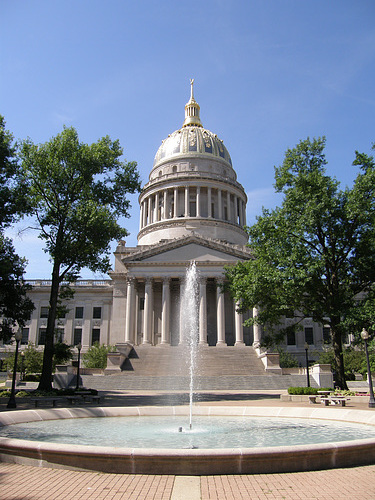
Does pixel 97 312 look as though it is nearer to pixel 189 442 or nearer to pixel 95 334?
pixel 95 334

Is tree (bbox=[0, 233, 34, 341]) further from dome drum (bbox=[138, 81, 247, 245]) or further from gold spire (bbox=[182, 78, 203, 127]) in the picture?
gold spire (bbox=[182, 78, 203, 127])

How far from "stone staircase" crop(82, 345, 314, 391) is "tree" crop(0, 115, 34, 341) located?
1057cm

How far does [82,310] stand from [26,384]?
29.8 m

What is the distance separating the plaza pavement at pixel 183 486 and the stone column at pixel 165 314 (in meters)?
44.6

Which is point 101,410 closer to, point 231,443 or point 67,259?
point 231,443

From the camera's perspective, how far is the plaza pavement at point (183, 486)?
6.73 meters

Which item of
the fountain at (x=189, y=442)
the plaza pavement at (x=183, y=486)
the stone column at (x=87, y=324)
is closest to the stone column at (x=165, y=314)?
the stone column at (x=87, y=324)

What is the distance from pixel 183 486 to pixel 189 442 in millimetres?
3418

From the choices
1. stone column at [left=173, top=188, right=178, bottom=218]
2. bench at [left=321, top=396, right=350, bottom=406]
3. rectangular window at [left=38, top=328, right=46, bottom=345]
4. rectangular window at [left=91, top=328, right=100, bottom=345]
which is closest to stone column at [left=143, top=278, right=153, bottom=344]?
rectangular window at [left=91, top=328, right=100, bottom=345]

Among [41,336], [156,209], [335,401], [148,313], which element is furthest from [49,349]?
[156,209]

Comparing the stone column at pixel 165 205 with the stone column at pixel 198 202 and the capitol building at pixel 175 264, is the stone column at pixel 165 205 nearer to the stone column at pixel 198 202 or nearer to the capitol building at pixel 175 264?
the capitol building at pixel 175 264

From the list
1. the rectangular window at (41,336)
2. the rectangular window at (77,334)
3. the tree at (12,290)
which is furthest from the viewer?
the rectangular window at (77,334)

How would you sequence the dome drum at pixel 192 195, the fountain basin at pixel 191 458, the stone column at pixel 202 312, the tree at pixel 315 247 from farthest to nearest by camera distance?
the dome drum at pixel 192 195
the stone column at pixel 202 312
the tree at pixel 315 247
the fountain basin at pixel 191 458

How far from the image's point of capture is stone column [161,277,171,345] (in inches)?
2062
